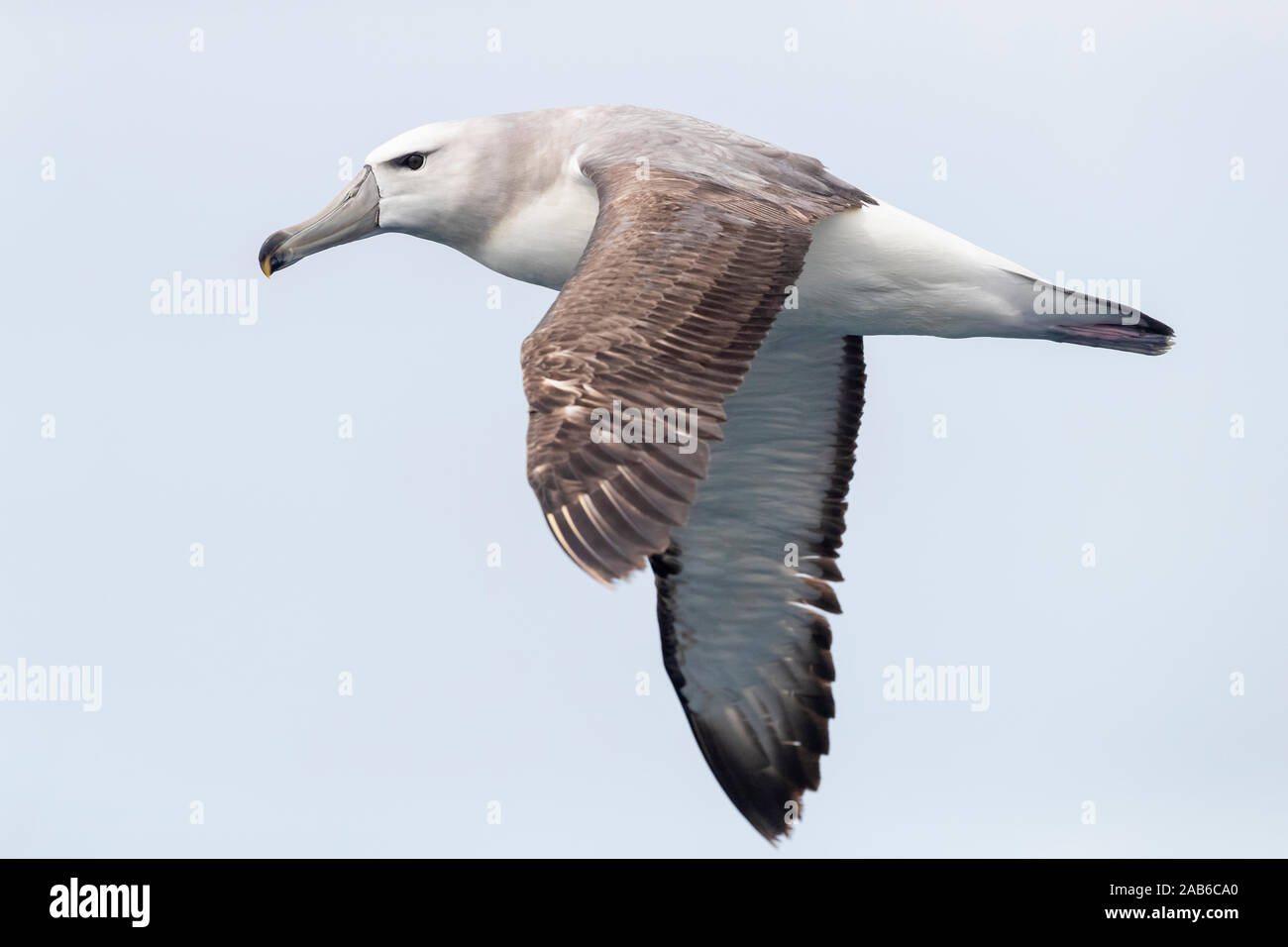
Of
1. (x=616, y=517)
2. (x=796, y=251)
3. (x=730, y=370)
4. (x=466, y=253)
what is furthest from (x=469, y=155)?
(x=616, y=517)

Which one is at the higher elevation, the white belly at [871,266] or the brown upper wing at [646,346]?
the white belly at [871,266]

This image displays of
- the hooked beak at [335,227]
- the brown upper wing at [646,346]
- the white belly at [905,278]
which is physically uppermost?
the hooked beak at [335,227]

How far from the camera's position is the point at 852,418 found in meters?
14.9

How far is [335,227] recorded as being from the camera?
13625 mm

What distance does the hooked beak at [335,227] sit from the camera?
13594 millimetres

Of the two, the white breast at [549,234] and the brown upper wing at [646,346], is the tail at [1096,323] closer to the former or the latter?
the brown upper wing at [646,346]

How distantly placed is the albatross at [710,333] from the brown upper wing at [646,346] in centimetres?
1

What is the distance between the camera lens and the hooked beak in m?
13.6

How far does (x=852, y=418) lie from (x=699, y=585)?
164 centimetres

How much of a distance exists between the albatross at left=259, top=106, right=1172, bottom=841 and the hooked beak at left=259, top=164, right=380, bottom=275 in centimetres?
1

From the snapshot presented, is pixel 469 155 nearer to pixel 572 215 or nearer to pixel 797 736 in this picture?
pixel 572 215

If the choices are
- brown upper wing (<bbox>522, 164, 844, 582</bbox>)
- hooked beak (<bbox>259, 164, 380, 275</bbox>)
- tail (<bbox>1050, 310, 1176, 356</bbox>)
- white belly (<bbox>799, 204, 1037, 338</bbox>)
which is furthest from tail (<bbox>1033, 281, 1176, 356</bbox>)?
hooked beak (<bbox>259, 164, 380, 275</bbox>)

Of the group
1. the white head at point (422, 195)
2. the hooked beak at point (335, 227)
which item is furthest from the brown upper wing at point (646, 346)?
the hooked beak at point (335, 227)

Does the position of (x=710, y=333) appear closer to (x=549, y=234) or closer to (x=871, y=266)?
(x=549, y=234)
